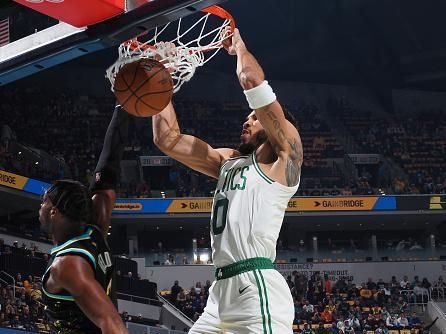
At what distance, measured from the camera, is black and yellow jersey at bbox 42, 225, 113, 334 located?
12.2ft

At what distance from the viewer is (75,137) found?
27812 mm

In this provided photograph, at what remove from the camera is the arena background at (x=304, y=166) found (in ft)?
73.7

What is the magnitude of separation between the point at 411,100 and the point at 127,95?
29.9 meters

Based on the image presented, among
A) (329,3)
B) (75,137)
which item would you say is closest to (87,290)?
(75,137)

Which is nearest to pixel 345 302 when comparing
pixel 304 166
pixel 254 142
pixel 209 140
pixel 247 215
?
pixel 304 166

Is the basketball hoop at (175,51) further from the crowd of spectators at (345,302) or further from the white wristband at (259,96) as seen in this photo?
the crowd of spectators at (345,302)

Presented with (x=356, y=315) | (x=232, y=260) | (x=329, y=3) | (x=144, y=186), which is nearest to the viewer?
(x=232, y=260)

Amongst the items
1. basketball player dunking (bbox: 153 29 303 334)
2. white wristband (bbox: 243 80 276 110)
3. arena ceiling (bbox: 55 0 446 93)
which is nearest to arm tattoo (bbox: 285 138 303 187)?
basketball player dunking (bbox: 153 29 303 334)

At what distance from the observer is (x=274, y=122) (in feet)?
15.2

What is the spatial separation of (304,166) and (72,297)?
24.8 metres

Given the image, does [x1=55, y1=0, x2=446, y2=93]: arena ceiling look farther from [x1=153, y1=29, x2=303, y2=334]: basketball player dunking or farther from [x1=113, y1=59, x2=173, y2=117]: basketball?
[x1=153, y1=29, x2=303, y2=334]: basketball player dunking

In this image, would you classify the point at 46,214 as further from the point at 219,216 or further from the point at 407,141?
the point at 407,141

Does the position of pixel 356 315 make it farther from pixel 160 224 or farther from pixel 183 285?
pixel 160 224

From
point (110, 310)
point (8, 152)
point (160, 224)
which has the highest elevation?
point (8, 152)
